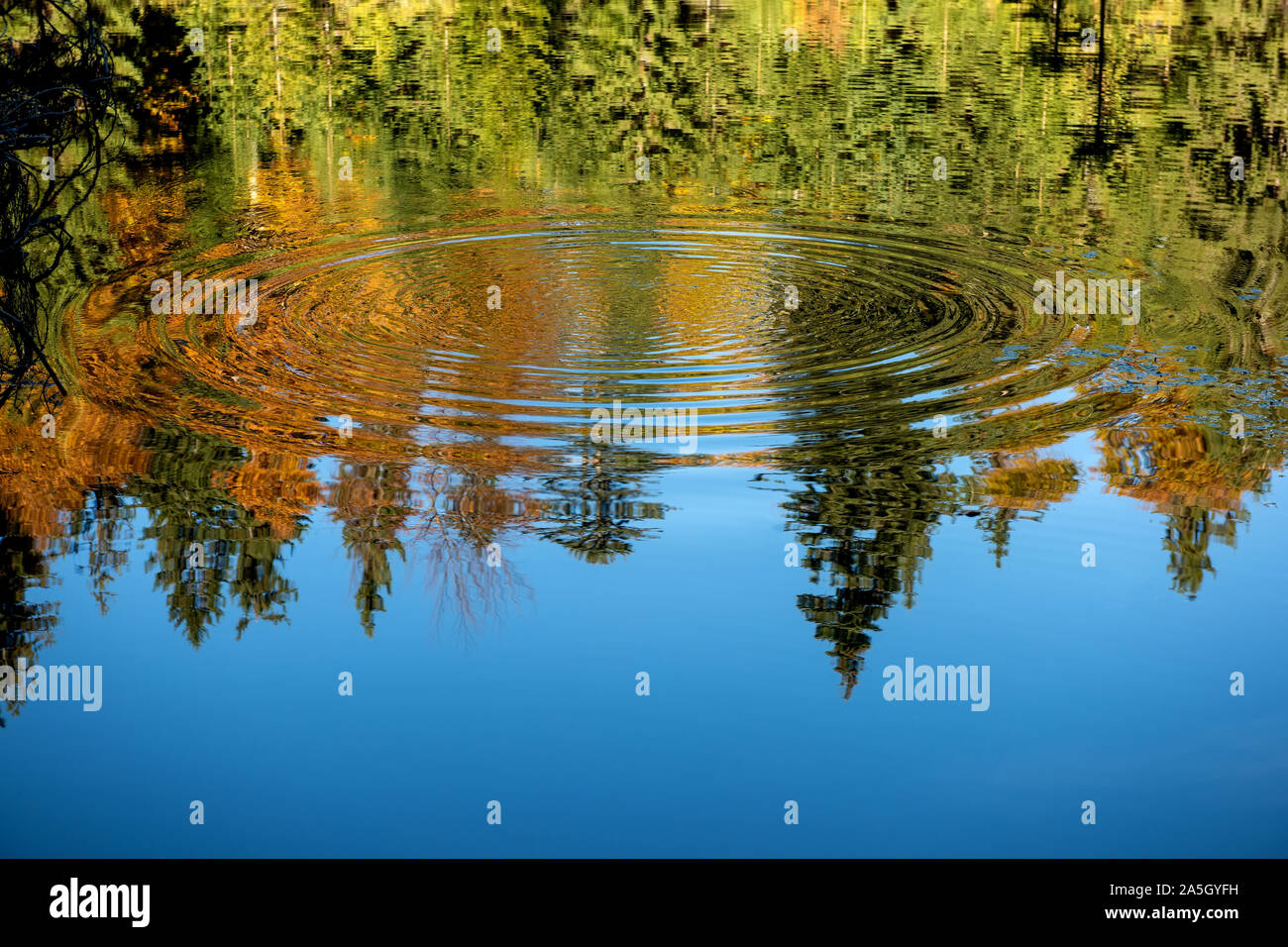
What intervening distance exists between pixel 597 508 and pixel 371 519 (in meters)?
1.32

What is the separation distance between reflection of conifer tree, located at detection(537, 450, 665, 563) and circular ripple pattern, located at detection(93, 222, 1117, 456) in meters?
0.42

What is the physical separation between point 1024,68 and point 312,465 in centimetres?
1819

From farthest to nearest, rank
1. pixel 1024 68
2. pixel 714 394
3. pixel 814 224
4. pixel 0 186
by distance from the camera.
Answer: pixel 1024 68 < pixel 814 224 < pixel 714 394 < pixel 0 186

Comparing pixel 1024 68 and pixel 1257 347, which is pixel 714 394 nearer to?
pixel 1257 347

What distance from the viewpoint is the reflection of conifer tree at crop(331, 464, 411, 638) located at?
7520 mm

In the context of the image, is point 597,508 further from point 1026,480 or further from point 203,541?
point 1026,480

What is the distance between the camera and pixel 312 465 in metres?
8.61

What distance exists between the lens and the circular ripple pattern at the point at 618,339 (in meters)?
9.23

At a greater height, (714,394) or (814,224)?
(814,224)

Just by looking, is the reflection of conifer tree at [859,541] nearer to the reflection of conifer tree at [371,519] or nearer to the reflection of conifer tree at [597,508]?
the reflection of conifer tree at [597,508]

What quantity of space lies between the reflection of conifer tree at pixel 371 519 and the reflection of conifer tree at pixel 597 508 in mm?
847

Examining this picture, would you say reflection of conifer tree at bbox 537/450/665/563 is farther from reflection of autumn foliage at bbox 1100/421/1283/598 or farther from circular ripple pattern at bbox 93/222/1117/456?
reflection of autumn foliage at bbox 1100/421/1283/598

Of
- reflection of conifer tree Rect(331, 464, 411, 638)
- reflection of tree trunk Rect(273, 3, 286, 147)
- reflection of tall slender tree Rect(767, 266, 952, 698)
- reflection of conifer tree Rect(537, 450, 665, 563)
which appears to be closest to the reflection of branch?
reflection of conifer tree Rect(331, 464, 411, 638)

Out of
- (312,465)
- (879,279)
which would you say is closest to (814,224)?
(879,279)
